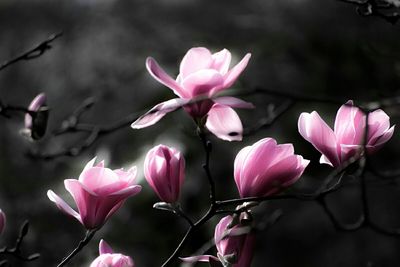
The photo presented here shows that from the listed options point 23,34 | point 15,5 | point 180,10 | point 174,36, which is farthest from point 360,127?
point 15,5

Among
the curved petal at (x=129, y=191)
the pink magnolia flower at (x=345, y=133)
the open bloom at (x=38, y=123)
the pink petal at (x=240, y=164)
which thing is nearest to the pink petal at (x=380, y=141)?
the pink magnolia flower at (x=345, y=133)

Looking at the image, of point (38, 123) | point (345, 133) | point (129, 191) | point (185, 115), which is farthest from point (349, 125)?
point (185, 115)

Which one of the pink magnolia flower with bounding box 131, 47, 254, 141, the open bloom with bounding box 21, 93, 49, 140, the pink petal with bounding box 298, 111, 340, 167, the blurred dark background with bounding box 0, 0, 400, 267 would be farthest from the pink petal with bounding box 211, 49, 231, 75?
the blurred dark background with bounding box 0, 0, 400, 267

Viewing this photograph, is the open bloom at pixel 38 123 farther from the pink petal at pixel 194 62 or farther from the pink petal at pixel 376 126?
the pink petal at pixel 376 126

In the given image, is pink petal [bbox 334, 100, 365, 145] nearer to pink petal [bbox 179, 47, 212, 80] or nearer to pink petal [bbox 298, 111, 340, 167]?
pink petal [bbox 298, 111, 340, 167]

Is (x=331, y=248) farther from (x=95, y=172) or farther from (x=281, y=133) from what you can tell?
(x=95, y=172)

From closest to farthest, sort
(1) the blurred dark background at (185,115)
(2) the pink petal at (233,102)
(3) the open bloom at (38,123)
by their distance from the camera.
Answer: (2) the pink petal at (233,102) → (3) the open bloom at (38,123) → (1) the blurred dark background at (185,115)
